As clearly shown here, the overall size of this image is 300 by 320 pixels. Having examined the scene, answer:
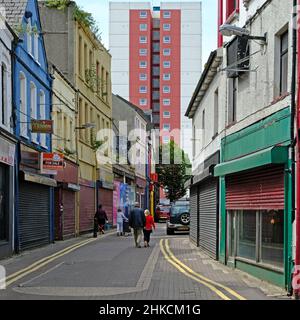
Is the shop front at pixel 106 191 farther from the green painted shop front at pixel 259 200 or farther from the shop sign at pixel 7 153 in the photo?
the green painted shop front at pixel 259 200

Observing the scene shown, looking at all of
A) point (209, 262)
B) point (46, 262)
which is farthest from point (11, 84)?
point (209, 262)

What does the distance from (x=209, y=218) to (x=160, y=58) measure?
93367 millimetres

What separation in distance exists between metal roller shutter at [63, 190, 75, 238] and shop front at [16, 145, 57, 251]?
2.26 meters

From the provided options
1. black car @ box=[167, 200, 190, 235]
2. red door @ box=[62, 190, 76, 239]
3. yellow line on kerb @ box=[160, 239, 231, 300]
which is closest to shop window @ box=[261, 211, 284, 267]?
yellow line on kerb @ box=[160, 239, 231, 300]

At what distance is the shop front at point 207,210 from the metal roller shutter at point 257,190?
213cm

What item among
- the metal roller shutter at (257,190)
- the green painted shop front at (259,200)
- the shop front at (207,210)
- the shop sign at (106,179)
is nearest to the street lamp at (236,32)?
the green painted shop front at (259,200)

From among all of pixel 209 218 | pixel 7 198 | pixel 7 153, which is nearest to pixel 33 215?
pixel 7 198

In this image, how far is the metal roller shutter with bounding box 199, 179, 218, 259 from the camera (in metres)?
18.4

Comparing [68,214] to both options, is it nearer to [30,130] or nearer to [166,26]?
[30,130]

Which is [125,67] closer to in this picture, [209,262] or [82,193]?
[82,193]

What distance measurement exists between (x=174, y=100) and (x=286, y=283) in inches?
3873

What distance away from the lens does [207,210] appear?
20.7 metres

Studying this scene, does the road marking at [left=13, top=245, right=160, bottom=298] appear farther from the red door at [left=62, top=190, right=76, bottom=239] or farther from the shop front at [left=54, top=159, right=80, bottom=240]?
the red door at [left=62, top=190, right=76, bottom=239]

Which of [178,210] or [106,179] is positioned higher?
[106,179]
